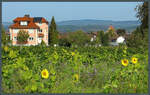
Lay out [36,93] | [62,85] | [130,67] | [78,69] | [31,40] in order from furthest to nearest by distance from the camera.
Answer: [31,40] → [78,69] → [130,67] → [62,85] → [36,93]

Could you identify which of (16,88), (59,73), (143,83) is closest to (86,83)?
(59,73)

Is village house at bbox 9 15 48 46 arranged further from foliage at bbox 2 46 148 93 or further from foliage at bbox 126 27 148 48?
foliage at bbox 2 46 148 93

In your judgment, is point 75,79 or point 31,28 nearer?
point 75,79

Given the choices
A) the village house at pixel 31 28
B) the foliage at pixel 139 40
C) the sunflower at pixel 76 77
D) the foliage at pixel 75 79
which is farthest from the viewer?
the village house at pixel 31 28

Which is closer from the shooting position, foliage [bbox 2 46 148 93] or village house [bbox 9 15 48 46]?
foliage [bbox 2 46 148 93]

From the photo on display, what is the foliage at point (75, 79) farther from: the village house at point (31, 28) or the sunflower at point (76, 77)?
the village house at point (31, 28)

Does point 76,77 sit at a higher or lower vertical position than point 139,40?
lower

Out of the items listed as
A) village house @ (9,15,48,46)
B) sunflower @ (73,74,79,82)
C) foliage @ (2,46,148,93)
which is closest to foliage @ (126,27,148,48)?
foliage @ (2,46,148,93)

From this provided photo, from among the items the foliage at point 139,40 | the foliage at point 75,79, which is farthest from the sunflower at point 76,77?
the foliage at point 139,40

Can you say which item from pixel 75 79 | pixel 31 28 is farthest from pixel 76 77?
pixel 31 28

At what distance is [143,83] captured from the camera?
3322 mm

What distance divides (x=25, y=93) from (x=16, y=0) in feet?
4.01

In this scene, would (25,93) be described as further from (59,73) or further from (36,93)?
(59,73)

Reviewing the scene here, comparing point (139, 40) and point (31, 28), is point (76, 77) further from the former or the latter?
point (31, 28)
